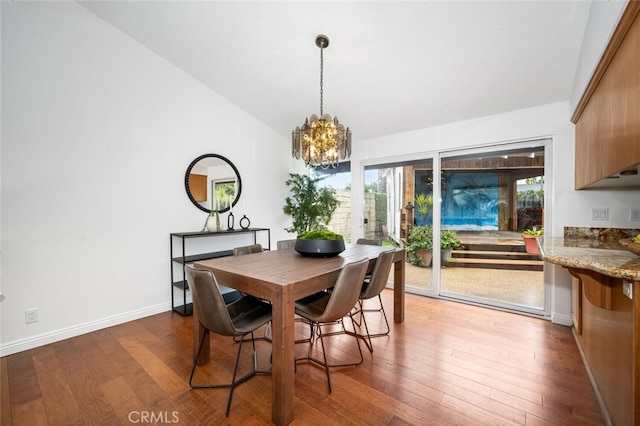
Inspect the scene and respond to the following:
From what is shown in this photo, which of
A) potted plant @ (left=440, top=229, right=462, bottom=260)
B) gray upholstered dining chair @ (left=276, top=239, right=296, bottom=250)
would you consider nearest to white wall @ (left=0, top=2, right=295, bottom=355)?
gray upholstered dining chair @ (left=276, top=239, right=296, bottom=250)

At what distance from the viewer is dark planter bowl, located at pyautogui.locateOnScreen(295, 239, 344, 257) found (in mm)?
2387

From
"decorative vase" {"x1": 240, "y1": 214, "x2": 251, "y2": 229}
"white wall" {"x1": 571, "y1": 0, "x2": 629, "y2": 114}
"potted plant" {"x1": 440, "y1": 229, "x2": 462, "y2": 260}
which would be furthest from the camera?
"decorative vase" {"x1": 240, "y1": 214, "x2": 251, "y2": 229}

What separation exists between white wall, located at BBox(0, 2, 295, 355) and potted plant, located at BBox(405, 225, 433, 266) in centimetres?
296

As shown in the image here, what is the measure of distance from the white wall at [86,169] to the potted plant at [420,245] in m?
2.96

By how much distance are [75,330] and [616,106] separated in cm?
447

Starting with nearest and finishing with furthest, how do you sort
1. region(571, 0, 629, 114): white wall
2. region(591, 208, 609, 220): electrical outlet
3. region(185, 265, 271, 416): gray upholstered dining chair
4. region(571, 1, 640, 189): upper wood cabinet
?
region(571, 1, 640, 189): upper wood cabinet, region(571, 0, 629, 114): white wall, region(185, 265, 271, 416): gray upholstered dining chair, region(591, 208, 609, 220): electrical outlet

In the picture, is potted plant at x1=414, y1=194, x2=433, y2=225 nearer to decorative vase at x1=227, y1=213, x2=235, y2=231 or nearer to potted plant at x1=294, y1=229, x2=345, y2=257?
potted plant at x1=294, y1=229, x2=345, y2=257

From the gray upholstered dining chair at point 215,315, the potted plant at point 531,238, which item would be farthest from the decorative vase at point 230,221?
the potted plant at point 531,238

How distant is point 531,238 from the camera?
10.6 feet

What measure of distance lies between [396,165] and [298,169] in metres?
1.77

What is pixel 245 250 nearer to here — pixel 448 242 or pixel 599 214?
pixel 448 242

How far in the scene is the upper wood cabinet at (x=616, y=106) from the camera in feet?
4.18

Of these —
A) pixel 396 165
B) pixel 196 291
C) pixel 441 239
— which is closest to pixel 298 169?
pixel 396 165

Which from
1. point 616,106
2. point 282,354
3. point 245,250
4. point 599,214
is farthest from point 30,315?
point 599,214
